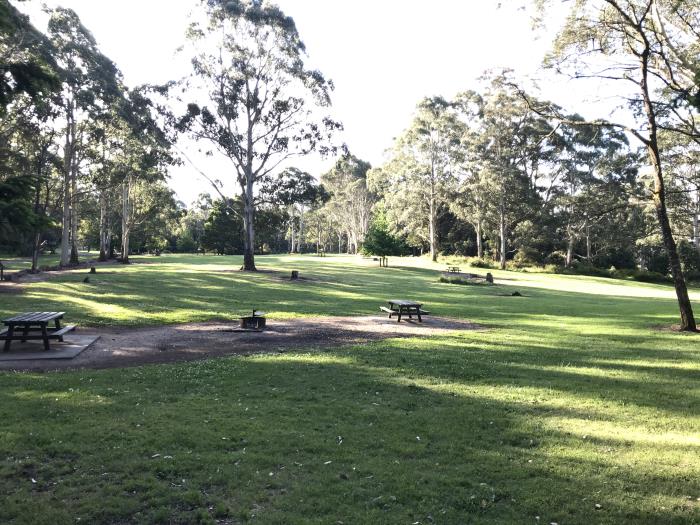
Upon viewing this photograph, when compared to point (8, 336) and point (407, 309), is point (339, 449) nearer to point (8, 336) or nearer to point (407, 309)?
point (8, 336)

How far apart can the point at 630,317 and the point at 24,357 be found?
18961 millimetres

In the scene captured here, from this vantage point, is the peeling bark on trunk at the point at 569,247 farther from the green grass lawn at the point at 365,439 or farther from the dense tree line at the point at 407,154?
the green grass lawn at the point at 365,439

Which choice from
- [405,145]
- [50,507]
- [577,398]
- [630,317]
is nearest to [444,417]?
[577,398]

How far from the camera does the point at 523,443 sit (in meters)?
5.72

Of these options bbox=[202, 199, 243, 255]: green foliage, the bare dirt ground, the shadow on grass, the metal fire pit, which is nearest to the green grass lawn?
the shadow on grass

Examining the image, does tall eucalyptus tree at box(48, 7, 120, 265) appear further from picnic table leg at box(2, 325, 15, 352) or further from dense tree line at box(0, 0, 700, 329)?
picnic table leg at box(2, 325, 15, 352)

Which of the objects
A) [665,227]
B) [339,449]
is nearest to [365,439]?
[339,449]

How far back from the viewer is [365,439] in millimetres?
5734

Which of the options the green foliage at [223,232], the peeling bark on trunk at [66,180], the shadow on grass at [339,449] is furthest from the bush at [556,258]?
the shadow on grass at [339,449]

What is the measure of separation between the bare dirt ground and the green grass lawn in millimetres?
1021

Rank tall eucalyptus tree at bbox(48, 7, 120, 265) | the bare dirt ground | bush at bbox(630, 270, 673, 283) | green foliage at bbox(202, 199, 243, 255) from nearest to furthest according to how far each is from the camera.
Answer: the bare dirt ground, tall eucalyptus tree at bbox(48, 7, 120, 265), bush at bbox(630, 270, 673, 283), green foliage at bbox(202, 199, 243, 255)

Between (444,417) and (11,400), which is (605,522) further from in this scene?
(11,400)

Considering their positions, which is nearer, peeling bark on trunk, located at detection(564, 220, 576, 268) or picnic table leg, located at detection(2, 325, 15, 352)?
picnic table leg, located at detection(2, 325, 15, 352)

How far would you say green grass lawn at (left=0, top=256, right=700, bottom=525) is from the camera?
13.9 feet
